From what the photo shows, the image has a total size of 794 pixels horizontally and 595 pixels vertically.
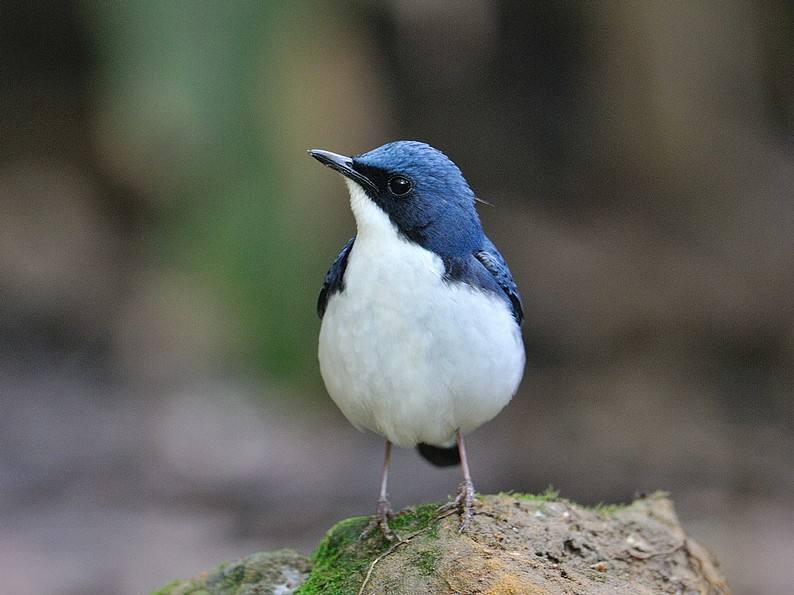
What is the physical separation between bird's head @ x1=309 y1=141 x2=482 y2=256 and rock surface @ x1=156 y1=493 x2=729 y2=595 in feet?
3.81

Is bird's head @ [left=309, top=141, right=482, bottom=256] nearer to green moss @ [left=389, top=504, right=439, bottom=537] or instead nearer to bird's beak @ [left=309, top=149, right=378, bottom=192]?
bird's beak @ [left=309, top=149, right=378, bottom=192]

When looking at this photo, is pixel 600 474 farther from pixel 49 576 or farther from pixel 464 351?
pixel 464 351

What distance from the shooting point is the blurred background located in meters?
9.27

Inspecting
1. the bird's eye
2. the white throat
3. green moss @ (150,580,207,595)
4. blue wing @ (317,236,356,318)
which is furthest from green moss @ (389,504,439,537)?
the bird's eye

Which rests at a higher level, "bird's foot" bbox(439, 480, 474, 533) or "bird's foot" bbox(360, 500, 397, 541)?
"bird's foot" bbox(439, 480, 474, 533)

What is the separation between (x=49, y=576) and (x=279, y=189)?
3551 mm

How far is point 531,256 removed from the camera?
11.6 m

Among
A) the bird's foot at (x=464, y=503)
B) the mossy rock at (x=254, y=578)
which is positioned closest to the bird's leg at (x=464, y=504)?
the bird's foot at (x=464, y=503)

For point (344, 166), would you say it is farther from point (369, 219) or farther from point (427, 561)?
point (427, 561)

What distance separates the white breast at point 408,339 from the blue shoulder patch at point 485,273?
4cm

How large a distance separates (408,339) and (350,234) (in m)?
6.14

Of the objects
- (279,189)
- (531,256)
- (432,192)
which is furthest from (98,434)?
(432,192)

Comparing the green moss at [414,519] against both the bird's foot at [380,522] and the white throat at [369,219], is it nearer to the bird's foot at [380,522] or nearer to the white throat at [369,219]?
the bird's foot at [380,522]

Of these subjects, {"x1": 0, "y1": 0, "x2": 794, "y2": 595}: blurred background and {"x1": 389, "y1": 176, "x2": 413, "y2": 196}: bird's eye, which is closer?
{"x1": 389, "y1": 176, "x2": 413, "y2": 196}: bird's eye
